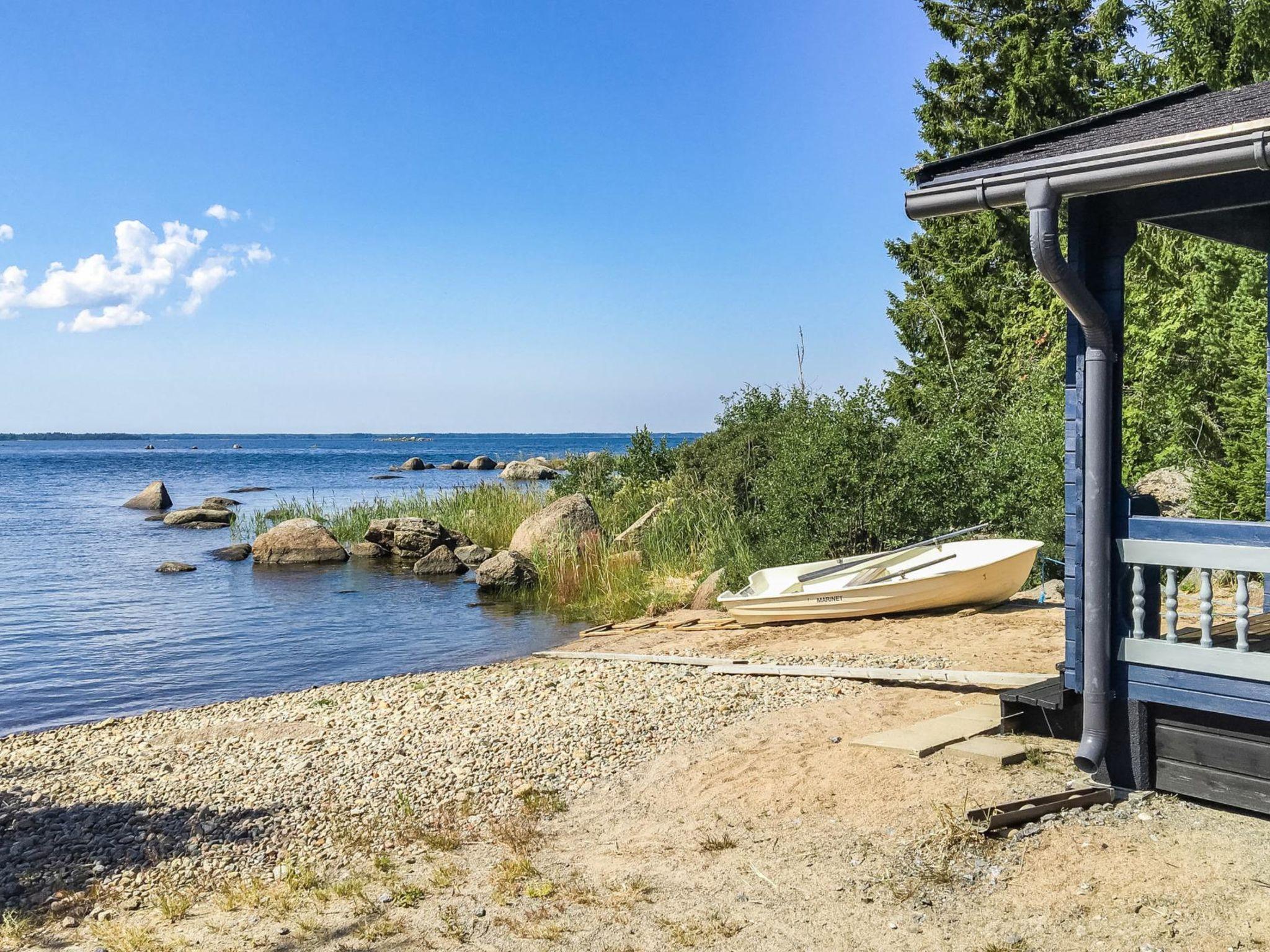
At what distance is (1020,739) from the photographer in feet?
21.7

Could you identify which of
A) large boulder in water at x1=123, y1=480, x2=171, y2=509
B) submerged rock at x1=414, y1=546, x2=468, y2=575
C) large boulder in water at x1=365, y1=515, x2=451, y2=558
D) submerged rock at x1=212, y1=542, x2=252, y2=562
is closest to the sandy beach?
submerged rock at x1=414, y1=546, x2=468, y2=575

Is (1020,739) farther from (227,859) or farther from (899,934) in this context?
(227,859)

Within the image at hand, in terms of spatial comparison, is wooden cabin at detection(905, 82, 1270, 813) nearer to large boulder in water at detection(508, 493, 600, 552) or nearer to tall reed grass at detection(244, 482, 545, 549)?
large boulder in water at detection(508, 493, 600, 552)

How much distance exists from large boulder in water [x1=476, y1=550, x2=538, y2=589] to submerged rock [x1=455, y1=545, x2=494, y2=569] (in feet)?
10.1

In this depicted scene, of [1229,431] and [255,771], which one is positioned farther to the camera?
[1229,431]

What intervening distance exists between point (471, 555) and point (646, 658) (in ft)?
40.2

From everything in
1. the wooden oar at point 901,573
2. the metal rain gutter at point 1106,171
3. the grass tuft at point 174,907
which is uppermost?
the metal rain gutter at point 1106,171

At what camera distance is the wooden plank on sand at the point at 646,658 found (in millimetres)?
10578

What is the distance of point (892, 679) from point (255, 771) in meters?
5.45

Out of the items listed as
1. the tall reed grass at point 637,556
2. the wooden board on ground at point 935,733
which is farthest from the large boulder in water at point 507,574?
the wooden board on ground at point 935,733

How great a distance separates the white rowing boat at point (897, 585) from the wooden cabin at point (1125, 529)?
5472 mm

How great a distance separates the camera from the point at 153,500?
42031 millimetres

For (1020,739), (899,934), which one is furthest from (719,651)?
(899,934)

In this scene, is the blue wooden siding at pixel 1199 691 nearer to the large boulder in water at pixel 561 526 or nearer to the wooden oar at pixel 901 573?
the wooden oar at pixel 901 573
